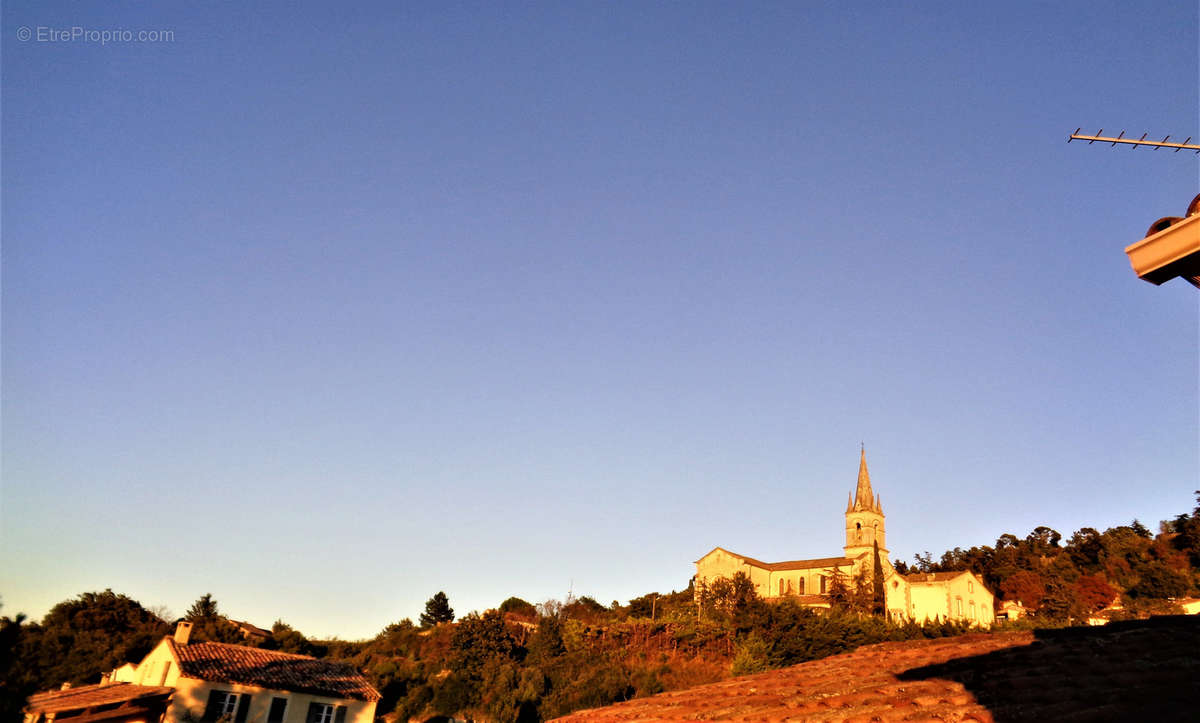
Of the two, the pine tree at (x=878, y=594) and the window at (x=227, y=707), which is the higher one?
the pine tree at (x=878, y=594)

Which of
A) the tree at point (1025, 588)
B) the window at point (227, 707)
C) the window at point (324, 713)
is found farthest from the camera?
the tree at point (1025, 588)

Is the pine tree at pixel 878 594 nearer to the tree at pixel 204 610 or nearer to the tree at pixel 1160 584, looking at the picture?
the tree at pixel 1160 584

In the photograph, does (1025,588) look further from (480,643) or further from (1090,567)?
(480,643)

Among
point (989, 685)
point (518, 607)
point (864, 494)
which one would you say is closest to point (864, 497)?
point (864, 494)

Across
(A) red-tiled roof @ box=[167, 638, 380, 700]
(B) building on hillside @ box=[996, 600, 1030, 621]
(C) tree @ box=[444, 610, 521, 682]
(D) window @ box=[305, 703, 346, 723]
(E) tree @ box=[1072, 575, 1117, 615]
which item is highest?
(E) tree @ box=[1072, 575, 1117, 615]

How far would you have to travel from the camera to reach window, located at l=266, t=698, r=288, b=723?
136 ft

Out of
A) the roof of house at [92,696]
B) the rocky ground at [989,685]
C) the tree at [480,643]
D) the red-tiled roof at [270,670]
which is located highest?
the rocky ground at [989,685]

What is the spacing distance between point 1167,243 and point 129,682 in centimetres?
5269

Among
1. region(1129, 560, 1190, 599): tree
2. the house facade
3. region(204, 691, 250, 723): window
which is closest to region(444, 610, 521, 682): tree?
the house facade

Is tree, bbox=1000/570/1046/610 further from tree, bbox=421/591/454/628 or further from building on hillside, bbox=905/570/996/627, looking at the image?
tree, bbox=421/591/454/628

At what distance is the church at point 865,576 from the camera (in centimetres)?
7594

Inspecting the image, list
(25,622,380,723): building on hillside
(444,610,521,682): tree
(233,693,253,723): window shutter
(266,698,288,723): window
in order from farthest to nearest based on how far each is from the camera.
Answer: (444,610,521,682): tree
(266,698,288,723): window
(233,693,253,723): window shutter
(25,622,380,723): building on hillside

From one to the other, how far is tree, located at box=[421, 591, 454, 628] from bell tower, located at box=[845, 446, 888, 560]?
172ft

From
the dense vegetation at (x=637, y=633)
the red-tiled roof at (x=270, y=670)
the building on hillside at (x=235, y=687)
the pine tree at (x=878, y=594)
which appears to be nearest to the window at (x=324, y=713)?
the building on hillside at (x=235, y=687)
